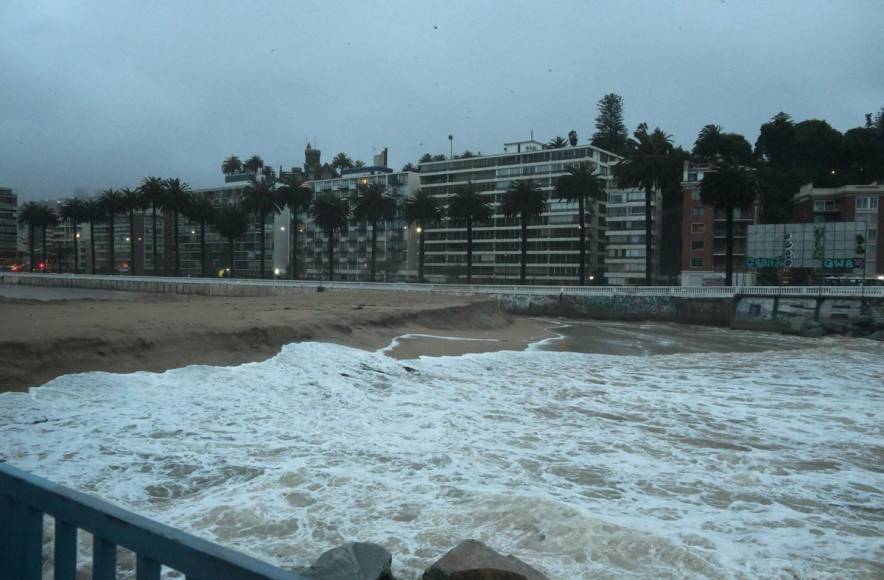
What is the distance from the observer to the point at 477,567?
4656mm

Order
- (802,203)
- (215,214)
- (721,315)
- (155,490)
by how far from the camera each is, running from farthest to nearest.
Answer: (215,214) < (802,203) < (721,315) < (155,490)

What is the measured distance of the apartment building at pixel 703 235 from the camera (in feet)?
250

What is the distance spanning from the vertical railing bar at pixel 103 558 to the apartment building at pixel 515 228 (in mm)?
85393

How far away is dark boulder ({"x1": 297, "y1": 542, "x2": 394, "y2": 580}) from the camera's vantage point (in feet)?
16.0

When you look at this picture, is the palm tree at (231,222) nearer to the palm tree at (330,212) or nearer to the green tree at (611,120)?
the palm tree at (330,212)

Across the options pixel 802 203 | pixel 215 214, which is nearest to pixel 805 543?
pixel 802 203

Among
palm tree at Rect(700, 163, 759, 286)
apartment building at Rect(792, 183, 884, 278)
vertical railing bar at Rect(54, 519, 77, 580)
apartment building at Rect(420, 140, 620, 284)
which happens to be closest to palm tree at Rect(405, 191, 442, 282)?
apartment building at Rect(420, 140, 620, 284)

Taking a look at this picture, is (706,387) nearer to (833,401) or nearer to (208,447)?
(833,401)

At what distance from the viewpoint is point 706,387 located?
17.2 m

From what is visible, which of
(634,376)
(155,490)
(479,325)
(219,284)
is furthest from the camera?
(219,284)

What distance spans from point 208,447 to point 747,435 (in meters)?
9.69

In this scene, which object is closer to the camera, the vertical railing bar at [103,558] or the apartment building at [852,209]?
the vertical railing bar at [103,558]

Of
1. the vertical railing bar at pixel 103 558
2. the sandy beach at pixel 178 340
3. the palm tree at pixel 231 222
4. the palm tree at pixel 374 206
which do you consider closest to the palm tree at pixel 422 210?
the palm tree at pixel 374 206

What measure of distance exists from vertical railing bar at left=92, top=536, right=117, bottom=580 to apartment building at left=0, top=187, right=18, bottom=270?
177799 millimetres
